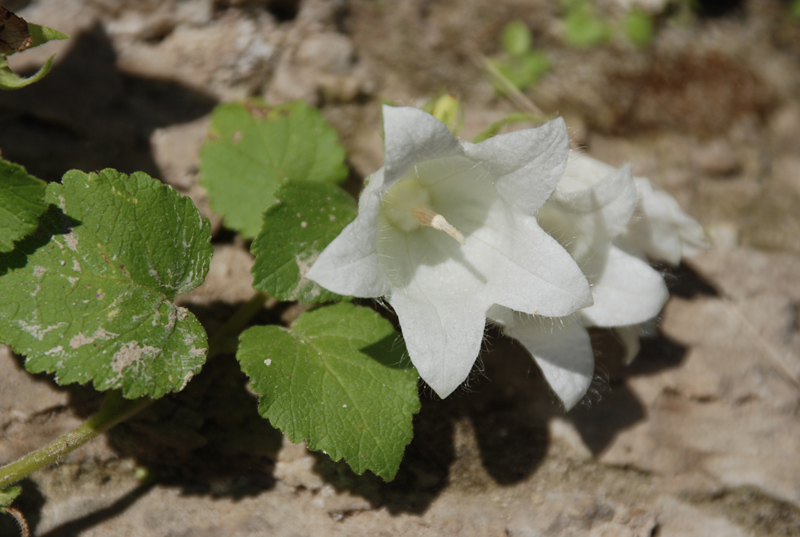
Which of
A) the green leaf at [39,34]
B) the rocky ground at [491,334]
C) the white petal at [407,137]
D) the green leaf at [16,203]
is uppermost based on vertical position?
the green leaf at [39,34]

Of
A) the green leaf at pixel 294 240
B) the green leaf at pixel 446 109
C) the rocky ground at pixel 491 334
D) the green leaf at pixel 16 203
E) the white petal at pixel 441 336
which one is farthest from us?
the green leaf at pixel 446 109

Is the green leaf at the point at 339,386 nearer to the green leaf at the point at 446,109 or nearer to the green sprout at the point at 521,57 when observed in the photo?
the green leaf at the point at 446,109

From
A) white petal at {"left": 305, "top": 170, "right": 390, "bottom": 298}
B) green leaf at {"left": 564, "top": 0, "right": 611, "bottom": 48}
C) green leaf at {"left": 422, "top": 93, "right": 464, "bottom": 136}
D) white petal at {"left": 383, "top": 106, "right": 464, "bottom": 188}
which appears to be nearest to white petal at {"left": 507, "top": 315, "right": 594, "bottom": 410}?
white petal at {"left": 305, "top": 170, "right": 390, "bottom": 298}

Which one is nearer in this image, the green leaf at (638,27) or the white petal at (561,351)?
the white petal at (561,351)

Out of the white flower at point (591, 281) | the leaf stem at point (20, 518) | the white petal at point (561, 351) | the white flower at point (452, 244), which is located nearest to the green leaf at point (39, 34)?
the white flower at point (452, 244)

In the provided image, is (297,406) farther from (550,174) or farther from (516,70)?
(516,70)

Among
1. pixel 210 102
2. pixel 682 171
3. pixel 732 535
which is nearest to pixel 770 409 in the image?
pixel 732 535

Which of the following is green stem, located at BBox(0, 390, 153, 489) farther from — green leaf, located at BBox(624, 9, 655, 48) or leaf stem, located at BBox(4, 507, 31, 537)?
green leaf, located at BBox(624, 9, 655, 48)
